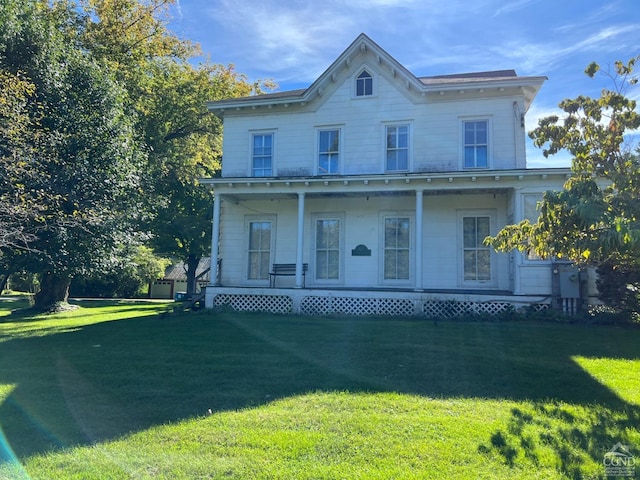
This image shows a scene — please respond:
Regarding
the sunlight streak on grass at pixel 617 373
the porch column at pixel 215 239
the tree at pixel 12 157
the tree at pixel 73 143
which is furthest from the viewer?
the porch column at pixel 215 239

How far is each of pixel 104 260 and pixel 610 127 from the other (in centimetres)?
1303

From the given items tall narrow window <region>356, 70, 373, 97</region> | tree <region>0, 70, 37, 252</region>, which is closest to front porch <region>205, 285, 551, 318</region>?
tall narrow window <region>356, 70, 373, 97</region>

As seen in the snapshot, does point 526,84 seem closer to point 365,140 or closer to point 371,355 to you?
point 365,140

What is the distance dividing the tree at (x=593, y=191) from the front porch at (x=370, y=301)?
22.1ft

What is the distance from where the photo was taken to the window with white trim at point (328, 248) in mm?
15320

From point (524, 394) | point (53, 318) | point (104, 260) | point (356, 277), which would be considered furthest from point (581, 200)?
point (53, 318)

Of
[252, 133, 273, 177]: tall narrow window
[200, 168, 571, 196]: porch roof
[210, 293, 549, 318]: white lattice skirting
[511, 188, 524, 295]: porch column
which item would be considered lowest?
[210, 293, 549, 318]: white lattice skirting

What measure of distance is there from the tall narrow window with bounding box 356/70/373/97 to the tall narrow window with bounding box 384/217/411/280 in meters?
4.31

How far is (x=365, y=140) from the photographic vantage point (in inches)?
593

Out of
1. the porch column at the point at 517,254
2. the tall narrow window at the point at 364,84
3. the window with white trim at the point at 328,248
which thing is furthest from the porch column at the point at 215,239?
the porch column at the point at 517,254

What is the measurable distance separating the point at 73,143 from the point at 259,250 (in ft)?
21.6

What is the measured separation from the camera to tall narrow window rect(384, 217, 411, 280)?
1477 centimetres

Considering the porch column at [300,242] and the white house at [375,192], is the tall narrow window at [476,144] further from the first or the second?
the porch column at [300,242]

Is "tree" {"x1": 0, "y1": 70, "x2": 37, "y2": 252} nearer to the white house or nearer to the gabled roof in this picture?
the white house
